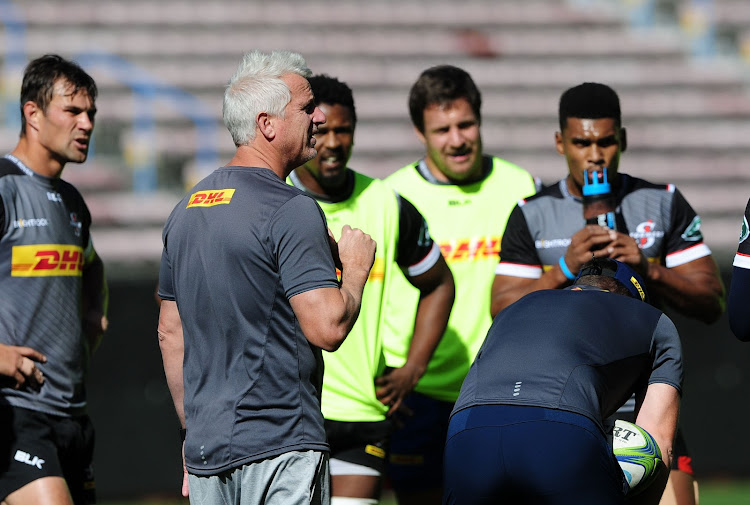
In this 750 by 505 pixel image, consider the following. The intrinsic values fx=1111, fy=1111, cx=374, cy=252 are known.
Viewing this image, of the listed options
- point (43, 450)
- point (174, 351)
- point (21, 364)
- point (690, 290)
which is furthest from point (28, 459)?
point (690, 290)

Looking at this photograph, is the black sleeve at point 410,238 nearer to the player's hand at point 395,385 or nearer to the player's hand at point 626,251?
the player's hand at point 395,385

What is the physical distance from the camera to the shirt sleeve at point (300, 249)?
3523 mm

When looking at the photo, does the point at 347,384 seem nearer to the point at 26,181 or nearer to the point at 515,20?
the point at 26,181

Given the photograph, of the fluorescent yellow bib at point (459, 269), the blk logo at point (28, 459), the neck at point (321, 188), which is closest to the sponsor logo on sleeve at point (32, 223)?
the blk logo at point (28, 459)

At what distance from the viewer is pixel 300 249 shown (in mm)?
3547

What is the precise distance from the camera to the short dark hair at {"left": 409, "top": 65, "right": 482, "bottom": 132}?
607 cm

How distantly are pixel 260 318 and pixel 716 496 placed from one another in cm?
612

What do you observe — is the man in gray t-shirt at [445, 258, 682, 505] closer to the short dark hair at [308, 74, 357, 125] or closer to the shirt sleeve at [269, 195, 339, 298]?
the shirt sleeve at [269, 195, 339, 298]

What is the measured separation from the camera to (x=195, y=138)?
506 inches

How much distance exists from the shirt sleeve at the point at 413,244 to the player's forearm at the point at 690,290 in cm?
113

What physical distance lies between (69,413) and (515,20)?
36.8 ft

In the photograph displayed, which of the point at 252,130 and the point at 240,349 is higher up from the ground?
the point at 252,130

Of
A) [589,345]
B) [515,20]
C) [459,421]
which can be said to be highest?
[515,20]

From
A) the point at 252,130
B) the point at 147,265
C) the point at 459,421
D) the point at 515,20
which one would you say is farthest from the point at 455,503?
the point at 515,20
